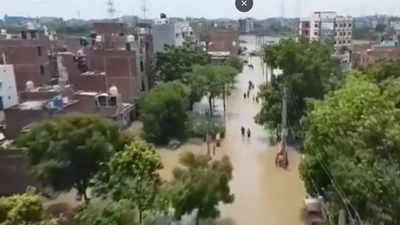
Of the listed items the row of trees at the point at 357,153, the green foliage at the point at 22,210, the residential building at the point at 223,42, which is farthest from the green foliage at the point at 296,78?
the residential building at the point at 223,42

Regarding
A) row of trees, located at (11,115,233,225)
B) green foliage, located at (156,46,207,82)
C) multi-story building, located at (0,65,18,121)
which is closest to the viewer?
row of trees, located at (11,115,233,225)

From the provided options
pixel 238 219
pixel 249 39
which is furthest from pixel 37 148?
pixel 249 39

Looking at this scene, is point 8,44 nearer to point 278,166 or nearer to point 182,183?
point 278,166

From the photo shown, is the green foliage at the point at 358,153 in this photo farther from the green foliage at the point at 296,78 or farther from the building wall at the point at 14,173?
the building wall at the point at 14,173

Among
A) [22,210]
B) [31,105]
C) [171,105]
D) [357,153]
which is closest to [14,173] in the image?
[22,210]

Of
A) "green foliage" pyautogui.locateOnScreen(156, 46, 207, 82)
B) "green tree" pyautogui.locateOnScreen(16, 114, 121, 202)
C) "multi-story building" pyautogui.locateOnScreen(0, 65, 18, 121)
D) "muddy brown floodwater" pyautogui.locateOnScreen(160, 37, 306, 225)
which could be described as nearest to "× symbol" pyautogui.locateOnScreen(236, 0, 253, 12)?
"green tree" pyautogui.locateOnScreen(16, 114, 121, 202)

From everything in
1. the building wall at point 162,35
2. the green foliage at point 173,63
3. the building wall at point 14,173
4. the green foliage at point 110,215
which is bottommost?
the building wall at point 14,173

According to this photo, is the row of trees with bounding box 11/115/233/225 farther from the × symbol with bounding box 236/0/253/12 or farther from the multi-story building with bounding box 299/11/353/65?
the multi-story building with bounding box 299/11/353/65
